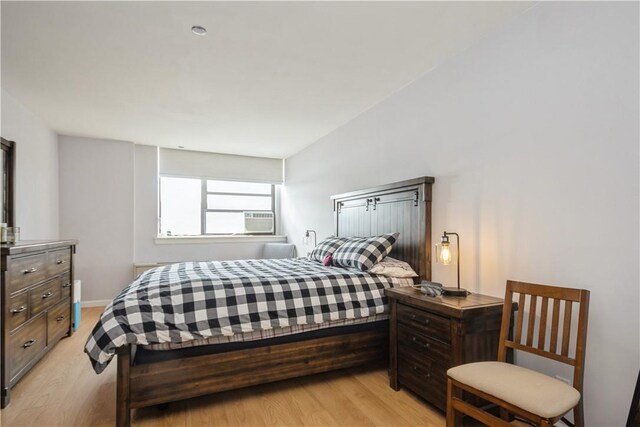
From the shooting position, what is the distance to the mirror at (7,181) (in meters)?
3.12

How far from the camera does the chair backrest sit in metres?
1.57

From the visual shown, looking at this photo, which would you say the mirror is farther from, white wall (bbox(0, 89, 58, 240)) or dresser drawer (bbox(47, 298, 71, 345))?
dresser drawer (bbox(47, 298, 71, 345))

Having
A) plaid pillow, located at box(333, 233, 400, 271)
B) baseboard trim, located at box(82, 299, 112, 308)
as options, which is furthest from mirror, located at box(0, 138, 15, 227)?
plaid pillow, located at box(333, 233, 400, 271)

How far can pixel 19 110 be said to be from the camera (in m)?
3.44

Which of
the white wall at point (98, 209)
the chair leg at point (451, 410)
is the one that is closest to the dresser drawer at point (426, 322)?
the chair leg at point (451, 410)

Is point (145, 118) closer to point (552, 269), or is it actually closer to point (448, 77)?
point (448, 77)

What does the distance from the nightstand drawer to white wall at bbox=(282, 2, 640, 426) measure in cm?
52

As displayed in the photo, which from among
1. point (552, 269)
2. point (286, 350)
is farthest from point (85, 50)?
point (552, 269)

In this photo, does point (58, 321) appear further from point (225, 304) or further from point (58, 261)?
point (225, 304)

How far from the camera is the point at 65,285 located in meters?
3.39

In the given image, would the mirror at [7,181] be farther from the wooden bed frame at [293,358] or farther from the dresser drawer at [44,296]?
the wooden bed frame at [293,358]

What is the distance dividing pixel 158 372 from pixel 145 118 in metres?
2.96

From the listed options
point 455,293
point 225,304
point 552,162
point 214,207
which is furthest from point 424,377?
point 214,207

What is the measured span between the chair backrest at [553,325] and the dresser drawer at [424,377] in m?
0.39
